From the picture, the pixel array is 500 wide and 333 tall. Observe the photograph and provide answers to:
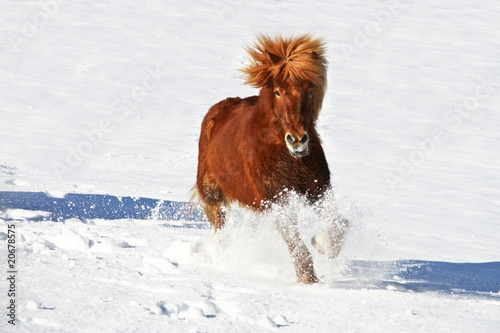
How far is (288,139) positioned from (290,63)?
68cm

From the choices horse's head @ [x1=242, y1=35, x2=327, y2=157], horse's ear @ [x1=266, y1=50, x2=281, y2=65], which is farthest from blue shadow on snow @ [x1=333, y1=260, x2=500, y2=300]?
horse's ear @ [x1=266, y1=50, x2=281, y2=65]

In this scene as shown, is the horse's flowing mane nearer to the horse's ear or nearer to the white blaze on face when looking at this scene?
the horse's ear

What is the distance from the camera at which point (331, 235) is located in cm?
504

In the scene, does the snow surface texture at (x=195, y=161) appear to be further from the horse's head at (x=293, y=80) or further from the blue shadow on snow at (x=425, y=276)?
the horse's head at (x=293, y=80)

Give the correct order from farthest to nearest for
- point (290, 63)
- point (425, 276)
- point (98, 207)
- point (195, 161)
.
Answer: point (195, 161) < point (98, 207) < point (425, 276) < point (290, 63)

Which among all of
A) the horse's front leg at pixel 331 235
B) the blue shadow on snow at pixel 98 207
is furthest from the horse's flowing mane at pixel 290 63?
the blue shadow on snow at pixel 98 207

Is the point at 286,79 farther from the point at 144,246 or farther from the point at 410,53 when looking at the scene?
the point at 410,53

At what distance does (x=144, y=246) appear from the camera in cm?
562

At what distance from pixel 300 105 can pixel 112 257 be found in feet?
6.38

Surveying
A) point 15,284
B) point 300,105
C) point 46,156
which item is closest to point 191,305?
point 15,284

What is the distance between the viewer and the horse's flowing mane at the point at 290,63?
188 inches

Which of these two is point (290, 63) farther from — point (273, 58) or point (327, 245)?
point (327, 245)

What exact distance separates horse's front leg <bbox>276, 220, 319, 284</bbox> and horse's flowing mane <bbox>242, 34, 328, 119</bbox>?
0.99m

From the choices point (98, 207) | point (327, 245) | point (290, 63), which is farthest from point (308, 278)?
point (98, 207)
